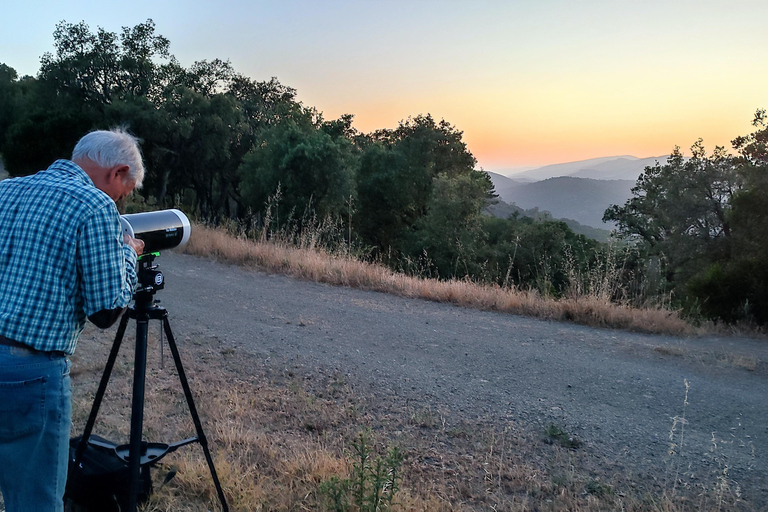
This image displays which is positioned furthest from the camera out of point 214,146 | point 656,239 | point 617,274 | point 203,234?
point 656,239

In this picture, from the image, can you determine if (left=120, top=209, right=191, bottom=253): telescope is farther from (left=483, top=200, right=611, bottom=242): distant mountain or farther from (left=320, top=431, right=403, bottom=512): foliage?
(left=483, top=200, right=611, bottom=242): distant mountain

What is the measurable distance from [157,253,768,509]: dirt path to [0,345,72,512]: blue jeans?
2.55 m

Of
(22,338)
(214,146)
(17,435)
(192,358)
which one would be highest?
(214,146)

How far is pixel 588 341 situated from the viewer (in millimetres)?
5969

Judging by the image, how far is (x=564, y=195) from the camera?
3194 inches

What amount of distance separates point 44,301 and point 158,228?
691 millimetres

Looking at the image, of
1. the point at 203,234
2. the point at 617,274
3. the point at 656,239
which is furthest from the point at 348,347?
the point at 656,239

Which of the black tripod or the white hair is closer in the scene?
the white hair

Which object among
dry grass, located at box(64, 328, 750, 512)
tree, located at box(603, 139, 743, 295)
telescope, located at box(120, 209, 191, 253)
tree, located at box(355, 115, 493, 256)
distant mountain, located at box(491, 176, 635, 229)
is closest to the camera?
telescope, located at box(120, 209, 191, 253)

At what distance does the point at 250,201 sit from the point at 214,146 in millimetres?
3821

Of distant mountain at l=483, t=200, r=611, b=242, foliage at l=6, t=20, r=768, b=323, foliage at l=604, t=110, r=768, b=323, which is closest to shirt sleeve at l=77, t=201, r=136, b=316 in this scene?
foliage at l=604, t=110, r=768, b=323

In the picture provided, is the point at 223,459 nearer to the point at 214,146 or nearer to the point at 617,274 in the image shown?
the point at 617,274

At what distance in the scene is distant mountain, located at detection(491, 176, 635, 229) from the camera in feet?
209

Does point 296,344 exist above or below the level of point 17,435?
below
